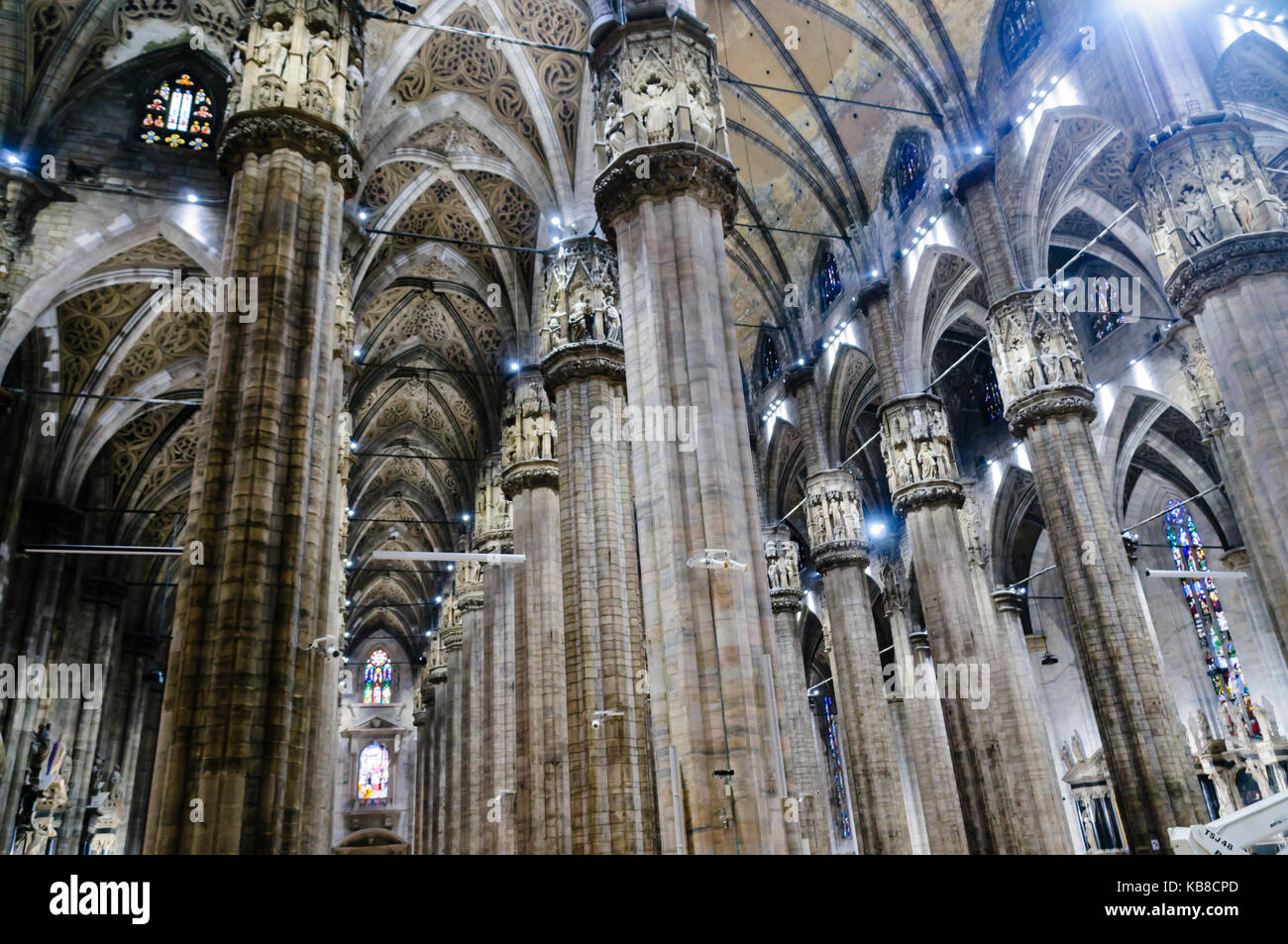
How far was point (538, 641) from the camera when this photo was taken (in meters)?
16.3

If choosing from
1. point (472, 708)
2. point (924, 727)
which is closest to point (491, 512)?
point (472, 708)

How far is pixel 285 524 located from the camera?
29.6ft

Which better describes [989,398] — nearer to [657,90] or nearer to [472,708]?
[472,708]

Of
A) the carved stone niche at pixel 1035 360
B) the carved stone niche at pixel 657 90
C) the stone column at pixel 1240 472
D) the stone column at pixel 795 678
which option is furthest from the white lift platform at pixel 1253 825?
the stone column at pixel 795 678

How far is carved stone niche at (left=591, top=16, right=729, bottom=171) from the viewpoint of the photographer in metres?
11.1

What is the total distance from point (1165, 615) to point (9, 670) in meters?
29.9

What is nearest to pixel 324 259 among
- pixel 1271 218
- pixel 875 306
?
pixel 1271 218

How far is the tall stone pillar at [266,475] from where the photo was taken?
26.1ft

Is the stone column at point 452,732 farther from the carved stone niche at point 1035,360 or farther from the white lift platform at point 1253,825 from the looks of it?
the white lift platform at point 1253,825

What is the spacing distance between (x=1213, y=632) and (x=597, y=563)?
20.9m

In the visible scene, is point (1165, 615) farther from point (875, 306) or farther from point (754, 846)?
point (754, 846)

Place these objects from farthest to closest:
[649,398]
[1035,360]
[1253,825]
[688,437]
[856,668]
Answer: [856,668]
[1035,360]
[649,398]
[688,437]
[1253,825]

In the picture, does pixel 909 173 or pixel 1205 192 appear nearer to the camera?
pixel 1205 192

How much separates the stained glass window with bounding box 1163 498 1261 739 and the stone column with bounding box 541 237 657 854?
16.6 meters
